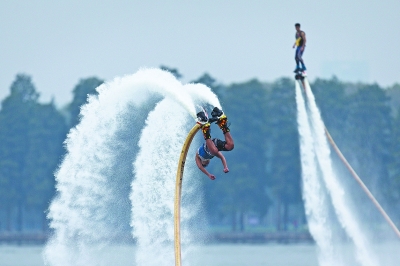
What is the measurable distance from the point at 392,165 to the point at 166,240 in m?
91.0

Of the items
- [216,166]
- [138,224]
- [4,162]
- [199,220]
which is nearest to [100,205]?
[138,224]

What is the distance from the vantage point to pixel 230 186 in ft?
531

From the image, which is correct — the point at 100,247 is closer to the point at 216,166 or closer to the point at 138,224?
the point at 138,224

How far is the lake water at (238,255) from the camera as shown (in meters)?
92.9

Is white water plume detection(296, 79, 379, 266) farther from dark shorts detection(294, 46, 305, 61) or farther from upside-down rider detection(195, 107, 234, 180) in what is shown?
upside-down rider detection(195, 107, 234, 180)

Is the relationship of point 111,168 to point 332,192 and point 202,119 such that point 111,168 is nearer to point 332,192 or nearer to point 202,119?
point 202,119

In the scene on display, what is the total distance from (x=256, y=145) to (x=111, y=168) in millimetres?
102868

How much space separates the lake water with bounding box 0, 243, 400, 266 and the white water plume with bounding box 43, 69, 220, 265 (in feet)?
39.3

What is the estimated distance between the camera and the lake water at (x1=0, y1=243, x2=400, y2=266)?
3659 inches

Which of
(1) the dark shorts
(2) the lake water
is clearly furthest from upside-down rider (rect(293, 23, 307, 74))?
(2) the lake water

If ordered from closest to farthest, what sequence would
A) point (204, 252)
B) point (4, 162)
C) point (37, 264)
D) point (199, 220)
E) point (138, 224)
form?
1. point (138, 224)
2. point (199, 220)
3. point (37, 264)
4. point (204, 252)
5. point (4, 162)

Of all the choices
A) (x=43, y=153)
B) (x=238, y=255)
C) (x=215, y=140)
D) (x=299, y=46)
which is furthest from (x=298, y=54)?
(x=43, y=153)

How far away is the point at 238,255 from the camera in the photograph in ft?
413

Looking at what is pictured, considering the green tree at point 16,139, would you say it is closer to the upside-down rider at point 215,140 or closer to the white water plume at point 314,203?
the white water plume at point 314,203
